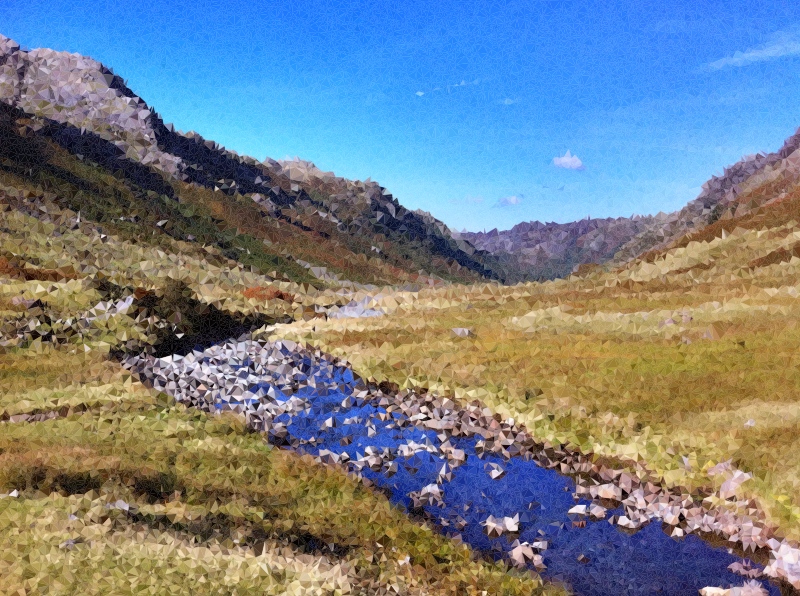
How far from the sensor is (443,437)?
947 inches

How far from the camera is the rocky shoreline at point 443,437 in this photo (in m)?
15.8

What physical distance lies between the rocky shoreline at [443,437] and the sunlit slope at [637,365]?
1.05m

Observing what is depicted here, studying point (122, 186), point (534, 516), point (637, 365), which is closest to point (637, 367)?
point (637, 365)

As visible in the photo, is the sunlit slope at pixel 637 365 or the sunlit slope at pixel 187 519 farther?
the sunlit slope at pixel 637 365

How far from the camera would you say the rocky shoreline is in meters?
15.8

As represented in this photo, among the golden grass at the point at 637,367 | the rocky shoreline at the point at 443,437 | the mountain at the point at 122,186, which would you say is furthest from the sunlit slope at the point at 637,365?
the mountain at the point at 122,186

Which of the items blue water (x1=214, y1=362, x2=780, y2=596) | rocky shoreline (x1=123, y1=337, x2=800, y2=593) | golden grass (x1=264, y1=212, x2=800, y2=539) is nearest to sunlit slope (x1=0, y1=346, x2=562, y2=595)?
blue water (x1=214, y1=362, x2=780, y2=596)

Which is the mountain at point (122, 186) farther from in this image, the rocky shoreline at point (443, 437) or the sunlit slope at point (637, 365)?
Answer: the sunlit slope at point (637, 365)

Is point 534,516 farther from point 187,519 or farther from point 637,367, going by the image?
point 637,367

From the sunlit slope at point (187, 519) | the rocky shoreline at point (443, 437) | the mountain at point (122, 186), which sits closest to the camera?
the sunlit slope at point (187, 519)

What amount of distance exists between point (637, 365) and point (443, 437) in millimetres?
13855

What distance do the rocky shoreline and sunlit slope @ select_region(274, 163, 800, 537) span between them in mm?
1050

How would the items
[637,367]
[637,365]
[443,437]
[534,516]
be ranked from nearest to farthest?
[534,516]
[443,437]
[637,367]
[637,365]

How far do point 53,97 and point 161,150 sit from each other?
3467 cm
